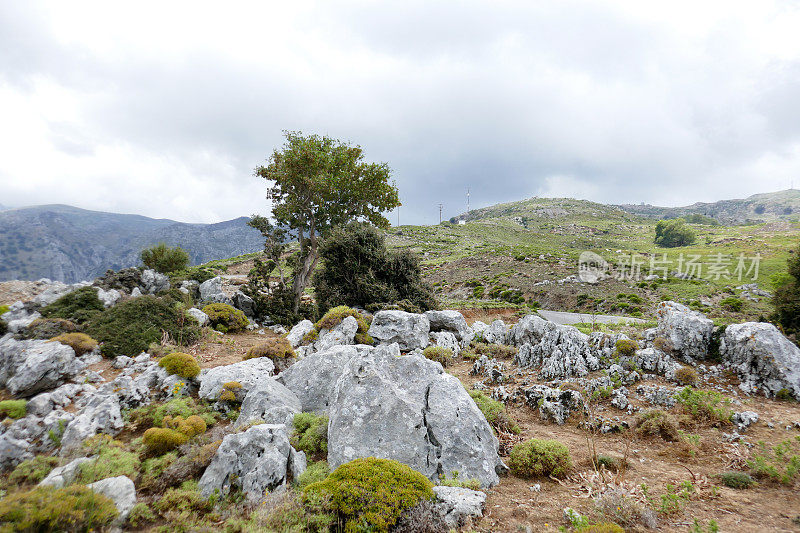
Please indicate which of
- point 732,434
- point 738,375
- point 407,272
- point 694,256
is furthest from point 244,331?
point 694,256

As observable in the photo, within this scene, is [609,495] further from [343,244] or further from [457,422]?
[343,244]

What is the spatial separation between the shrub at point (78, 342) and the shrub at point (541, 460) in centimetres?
1724

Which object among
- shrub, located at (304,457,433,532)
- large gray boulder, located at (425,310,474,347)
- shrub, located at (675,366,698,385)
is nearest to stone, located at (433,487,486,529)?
shrub, located at (304,457,433,532)

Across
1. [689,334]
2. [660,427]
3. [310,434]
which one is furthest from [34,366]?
[689,334]

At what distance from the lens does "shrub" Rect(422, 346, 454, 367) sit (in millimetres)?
15961

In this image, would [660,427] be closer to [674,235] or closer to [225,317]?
[225,317]

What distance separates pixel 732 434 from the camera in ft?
29.1

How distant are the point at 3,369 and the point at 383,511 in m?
15.1

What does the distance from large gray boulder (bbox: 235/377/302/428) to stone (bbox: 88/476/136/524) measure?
297 centimetres

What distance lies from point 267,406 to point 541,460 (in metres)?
7.87

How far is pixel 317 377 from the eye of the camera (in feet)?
38.8

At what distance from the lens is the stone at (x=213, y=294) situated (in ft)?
78.1

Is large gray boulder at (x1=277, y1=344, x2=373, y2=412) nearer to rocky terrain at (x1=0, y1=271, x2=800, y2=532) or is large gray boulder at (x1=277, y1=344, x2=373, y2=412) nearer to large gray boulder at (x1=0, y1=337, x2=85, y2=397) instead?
rocky terrain at (x1=0, y1=271, x2=800, y2=532)

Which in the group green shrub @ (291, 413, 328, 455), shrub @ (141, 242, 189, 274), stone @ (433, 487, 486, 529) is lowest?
green shrub @ (291, 413, 328, 455)
